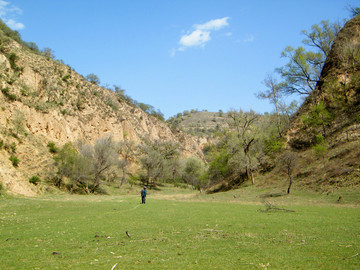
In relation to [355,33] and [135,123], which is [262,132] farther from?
[135,123]

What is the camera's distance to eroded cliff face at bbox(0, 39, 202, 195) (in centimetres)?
3841

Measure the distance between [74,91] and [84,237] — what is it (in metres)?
58.9

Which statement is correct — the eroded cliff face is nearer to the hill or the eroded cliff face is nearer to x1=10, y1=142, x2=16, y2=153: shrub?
x1=10, y1=142, x2=16, y2=153: shrub

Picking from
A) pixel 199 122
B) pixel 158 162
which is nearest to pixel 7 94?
pixel 158 162

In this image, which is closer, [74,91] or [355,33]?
[355,33]

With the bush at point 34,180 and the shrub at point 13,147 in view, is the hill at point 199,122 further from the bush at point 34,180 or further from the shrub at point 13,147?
the bush at point 34,180

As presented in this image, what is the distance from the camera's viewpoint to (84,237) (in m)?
10.0

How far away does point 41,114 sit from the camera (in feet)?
158

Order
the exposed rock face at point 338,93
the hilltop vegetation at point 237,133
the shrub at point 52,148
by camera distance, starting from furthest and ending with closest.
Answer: the shrub at point 52,148 → the exposed rock face at point 338,93 → the hilltop vegetation at point 237,133

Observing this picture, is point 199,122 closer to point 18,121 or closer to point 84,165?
point 84,165

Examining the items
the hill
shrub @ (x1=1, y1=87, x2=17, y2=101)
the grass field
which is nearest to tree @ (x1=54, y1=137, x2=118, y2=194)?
shrub @ (x1=1, y1=87, x2=17, y2=101)

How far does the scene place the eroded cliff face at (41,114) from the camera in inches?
1512

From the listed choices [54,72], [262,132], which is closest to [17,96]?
[54,72]

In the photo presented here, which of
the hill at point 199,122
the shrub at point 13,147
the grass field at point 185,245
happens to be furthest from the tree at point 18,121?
the hill at point 199,122
